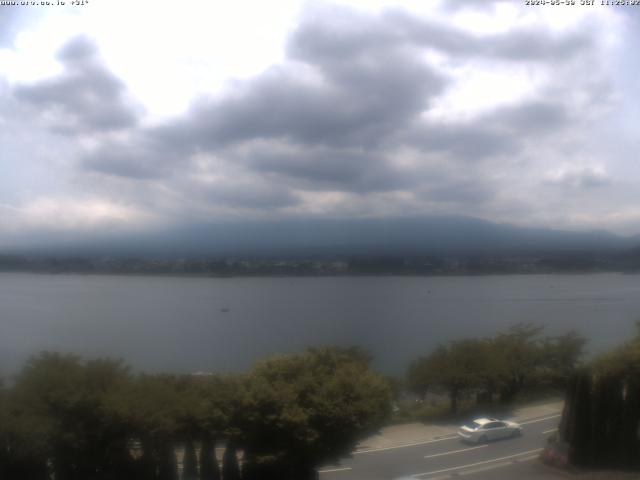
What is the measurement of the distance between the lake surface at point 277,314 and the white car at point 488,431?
18.5 ft

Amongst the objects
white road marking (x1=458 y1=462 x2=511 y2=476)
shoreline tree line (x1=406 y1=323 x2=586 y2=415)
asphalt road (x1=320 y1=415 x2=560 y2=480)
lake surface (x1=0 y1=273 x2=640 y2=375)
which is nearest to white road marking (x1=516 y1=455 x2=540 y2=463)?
asphalt road (x1=320 y1=415 x2=560 y2=480)

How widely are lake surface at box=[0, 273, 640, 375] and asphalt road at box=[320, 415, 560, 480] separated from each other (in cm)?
614

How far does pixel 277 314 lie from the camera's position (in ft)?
113

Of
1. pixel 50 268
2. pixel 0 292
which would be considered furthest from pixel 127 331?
pixel 0 292

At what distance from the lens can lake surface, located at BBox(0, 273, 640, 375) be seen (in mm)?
22031

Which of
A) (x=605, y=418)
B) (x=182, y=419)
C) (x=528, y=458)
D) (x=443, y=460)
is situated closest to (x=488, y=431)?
(x=528, y=458)

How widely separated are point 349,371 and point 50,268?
62.6ft

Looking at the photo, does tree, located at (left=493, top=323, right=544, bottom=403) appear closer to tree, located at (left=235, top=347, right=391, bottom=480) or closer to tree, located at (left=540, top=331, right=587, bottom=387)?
tree, located at (left=540, top=331, right=587, bottom=387)

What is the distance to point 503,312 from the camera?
3316 centimetres

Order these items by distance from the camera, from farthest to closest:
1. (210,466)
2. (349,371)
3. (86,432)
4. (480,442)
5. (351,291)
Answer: (351,291) → (480,442) → (349,371) → (210,466) → (86,432)

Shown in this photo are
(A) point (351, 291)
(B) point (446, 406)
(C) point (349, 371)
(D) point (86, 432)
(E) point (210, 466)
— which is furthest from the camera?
(A) point (351, 291)

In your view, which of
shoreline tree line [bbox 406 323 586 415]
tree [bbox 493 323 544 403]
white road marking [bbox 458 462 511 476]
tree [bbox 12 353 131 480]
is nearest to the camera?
tree [bbox 12 353 131 480]

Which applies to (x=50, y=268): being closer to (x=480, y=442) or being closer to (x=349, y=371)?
(x=349, y=371)

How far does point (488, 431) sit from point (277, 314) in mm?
23628
